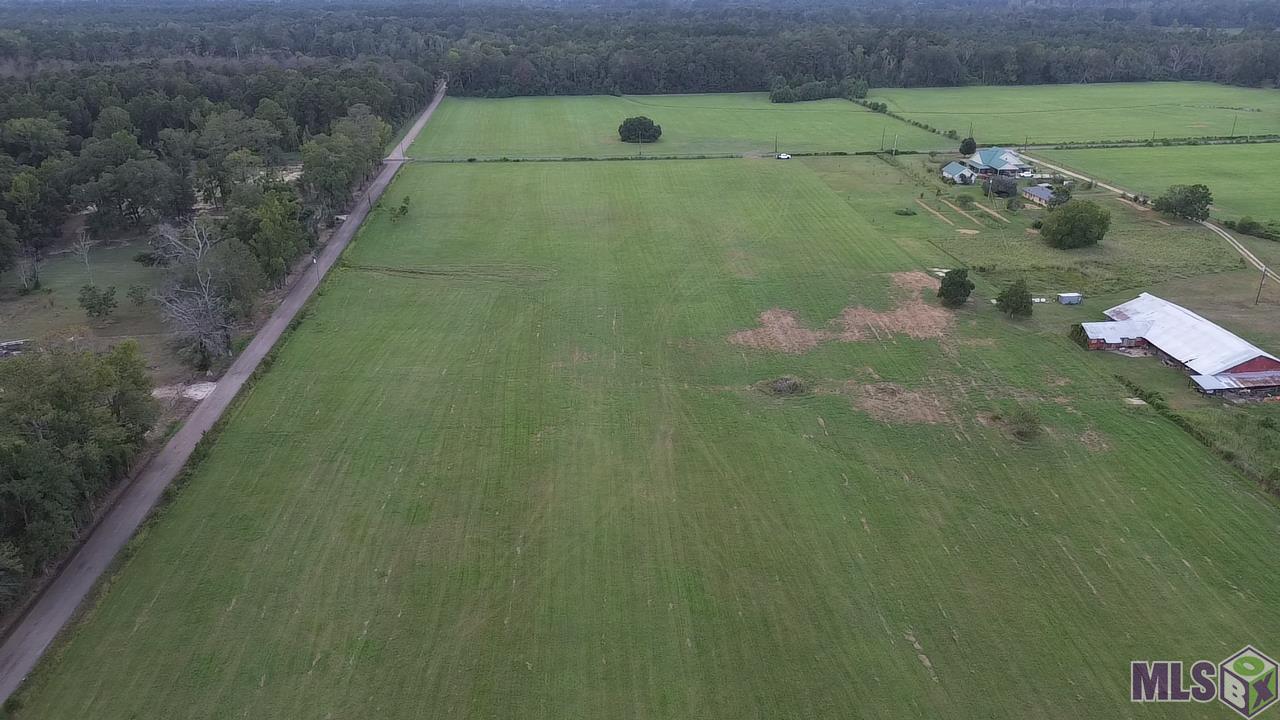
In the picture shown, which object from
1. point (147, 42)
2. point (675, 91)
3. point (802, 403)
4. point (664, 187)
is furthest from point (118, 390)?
point (147, 42)

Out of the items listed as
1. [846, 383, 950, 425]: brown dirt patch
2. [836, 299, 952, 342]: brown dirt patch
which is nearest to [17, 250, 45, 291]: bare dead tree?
[836, 299, 952, 342]: brown dirt patch

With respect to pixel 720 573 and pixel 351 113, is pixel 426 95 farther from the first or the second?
pixel 720 573

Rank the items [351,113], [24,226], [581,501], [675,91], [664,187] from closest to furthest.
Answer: [581,501], [24,226], [664,187], [351,113], [675,91]

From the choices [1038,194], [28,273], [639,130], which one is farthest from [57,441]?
[639,130]

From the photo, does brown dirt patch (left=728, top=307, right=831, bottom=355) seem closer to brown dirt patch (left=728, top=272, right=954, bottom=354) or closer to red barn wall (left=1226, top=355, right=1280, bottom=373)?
brown dirt patch (left=728, top=272, right=954, bottom=354)

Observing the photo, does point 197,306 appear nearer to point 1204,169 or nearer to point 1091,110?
point 1204,169
